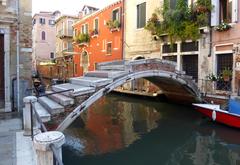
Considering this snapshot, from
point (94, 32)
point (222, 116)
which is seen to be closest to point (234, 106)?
point (222, 116)

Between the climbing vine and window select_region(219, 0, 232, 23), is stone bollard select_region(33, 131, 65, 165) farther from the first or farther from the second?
the climbing vine

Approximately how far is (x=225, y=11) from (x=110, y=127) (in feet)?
18.9

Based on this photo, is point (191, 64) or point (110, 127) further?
point (191, 64)

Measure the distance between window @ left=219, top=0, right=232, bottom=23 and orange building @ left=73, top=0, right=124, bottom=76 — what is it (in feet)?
22.5

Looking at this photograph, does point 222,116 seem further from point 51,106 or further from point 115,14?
point 115,14

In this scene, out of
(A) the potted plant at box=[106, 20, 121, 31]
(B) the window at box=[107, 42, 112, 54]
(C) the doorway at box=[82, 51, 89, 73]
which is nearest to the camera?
(A) the potted plant at box=[106, 20, 121, 31]

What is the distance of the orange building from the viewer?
17094mm

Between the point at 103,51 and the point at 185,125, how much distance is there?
10591 millimetres

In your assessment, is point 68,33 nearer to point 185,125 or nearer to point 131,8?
point 131,8

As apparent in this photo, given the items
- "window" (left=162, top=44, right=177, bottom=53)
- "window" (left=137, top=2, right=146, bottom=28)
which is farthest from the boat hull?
"window" (left=137, top=2, right=146, bottom=28)

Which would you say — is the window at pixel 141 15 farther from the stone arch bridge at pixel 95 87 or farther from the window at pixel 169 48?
the stone arch bridge at pixel 95 87

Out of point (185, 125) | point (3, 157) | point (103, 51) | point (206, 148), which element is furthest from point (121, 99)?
point (3, 157)

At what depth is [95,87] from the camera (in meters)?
7.09

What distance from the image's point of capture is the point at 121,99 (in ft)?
49.7
